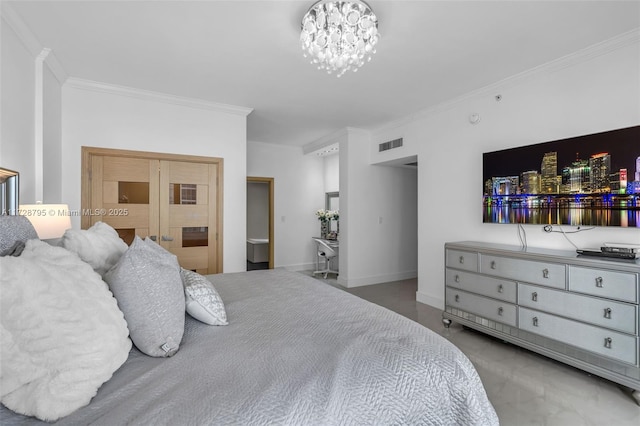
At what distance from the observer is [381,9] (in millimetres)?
2119

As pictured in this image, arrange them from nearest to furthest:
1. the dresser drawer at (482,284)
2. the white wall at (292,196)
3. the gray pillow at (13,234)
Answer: the gray pillow at (13,234)
the dresser drawer at (482,284)
the white wall at (292,196)

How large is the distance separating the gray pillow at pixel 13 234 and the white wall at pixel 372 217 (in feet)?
13.8

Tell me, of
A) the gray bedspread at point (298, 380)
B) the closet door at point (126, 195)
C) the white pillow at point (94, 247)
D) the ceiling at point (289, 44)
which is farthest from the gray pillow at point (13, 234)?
the closet door at point (126, 195)

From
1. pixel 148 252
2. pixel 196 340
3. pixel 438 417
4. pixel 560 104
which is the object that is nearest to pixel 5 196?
pixel 148 252

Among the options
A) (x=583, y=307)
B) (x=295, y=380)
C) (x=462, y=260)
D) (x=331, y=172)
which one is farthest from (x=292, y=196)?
(x=295, y=380)

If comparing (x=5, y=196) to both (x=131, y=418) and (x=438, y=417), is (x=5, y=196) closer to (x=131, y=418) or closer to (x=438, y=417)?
(x=131, y=418)

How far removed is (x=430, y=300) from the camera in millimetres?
4195

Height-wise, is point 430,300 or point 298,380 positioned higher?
point 298,380

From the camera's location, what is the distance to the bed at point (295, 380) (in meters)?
0.84

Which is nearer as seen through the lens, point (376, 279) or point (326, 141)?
point (376, 279)

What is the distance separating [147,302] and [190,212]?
3.02 metres

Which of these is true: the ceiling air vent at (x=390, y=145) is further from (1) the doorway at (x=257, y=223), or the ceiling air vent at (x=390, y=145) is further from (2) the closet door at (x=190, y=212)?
(1) the doorway at (x=257, y=223)

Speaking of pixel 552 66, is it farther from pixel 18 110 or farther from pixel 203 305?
pixel 18 110

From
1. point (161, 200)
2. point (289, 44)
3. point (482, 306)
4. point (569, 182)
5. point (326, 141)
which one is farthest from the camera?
point (326, 141)
